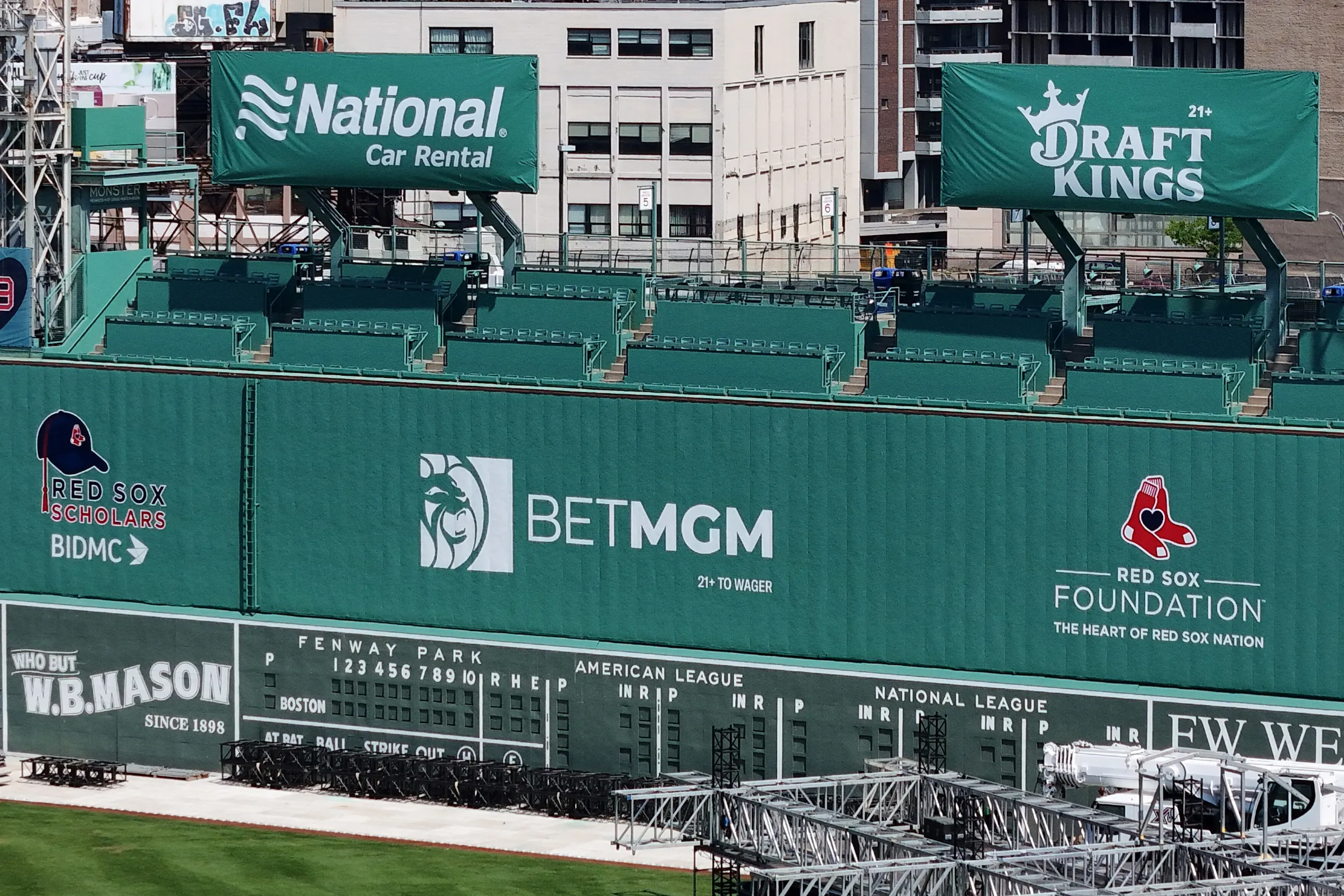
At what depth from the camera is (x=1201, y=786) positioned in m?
48.6

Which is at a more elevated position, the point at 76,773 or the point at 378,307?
the point at 378,307

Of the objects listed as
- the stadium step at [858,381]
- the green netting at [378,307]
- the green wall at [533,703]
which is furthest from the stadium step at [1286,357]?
the green netting at [378,307]

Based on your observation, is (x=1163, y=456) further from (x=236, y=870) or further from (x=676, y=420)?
(x=236, y=870)

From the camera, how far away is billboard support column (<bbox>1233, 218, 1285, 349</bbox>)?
5906 cm

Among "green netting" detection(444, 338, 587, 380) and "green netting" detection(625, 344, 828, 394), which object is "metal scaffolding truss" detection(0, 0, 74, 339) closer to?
"green netting" detection(444, 338, 587, 380)

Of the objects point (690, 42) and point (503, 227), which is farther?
point (690, 42)

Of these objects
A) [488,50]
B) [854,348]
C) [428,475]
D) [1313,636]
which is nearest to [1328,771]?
[1313,636]

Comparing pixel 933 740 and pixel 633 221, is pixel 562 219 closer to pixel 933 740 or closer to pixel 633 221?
pixel 633 221

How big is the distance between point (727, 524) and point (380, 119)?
15.6 metres

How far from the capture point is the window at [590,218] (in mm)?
117250

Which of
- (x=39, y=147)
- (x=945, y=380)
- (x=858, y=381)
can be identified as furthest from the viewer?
(x=39, y=147)

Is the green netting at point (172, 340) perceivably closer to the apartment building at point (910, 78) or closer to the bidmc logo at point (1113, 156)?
the bidmc logo at point (1113, 156)

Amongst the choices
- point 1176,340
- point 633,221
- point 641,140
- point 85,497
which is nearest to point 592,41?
point 641,140

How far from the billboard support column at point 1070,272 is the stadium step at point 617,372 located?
34.8 feet
